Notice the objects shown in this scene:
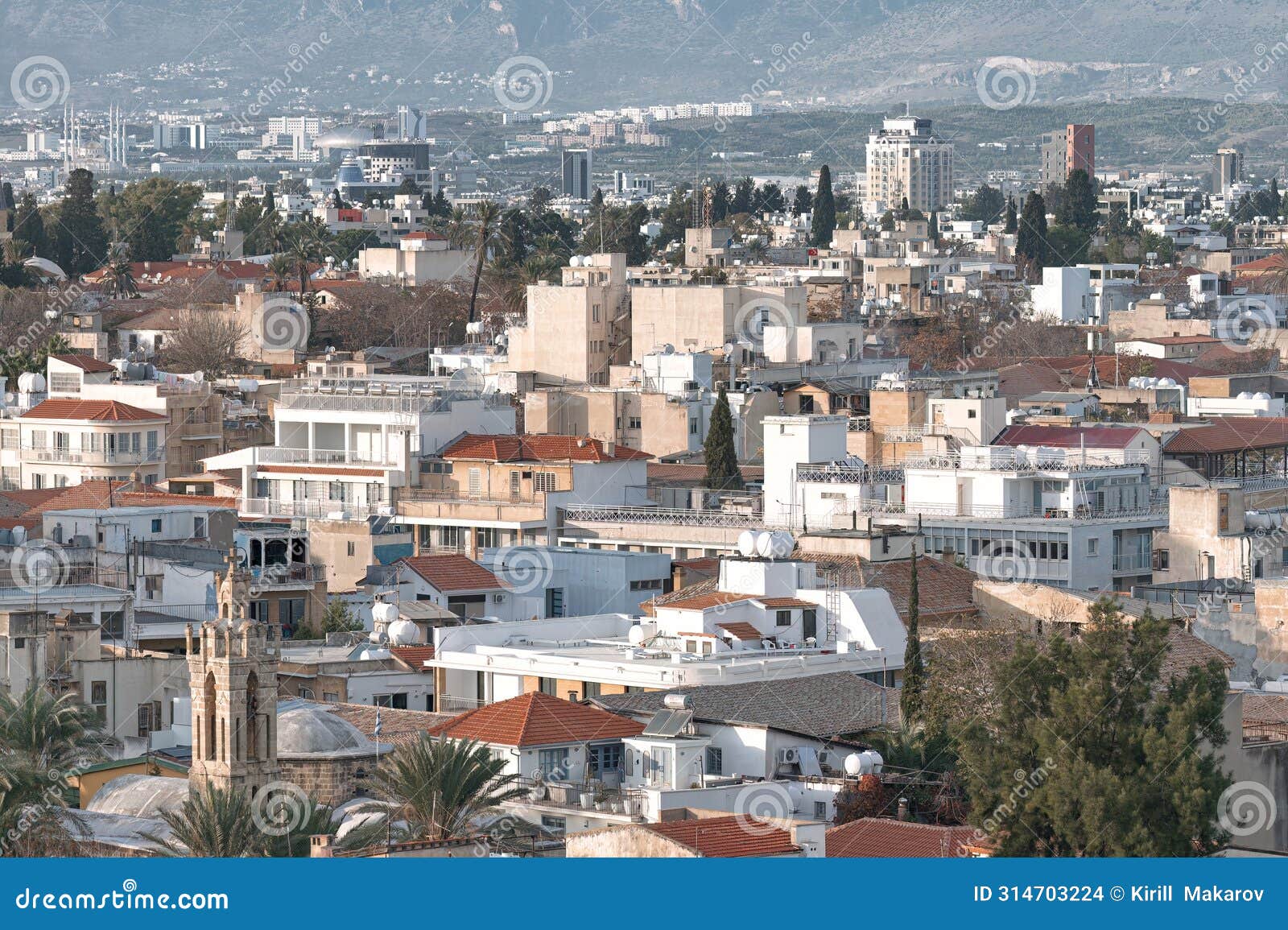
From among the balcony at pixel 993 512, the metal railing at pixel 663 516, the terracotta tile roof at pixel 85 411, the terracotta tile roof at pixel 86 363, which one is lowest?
the metal railing at pixel 663 516

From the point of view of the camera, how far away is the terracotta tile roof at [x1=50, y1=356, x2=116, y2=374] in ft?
223

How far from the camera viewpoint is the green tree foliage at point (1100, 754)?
23906 millimetres

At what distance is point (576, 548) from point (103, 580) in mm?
11394

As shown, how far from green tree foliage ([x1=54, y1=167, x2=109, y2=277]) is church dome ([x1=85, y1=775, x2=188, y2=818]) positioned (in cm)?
8673

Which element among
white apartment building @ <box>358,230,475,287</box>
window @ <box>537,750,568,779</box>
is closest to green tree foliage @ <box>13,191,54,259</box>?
white apartment building @ <box>358,230,475,287</box>

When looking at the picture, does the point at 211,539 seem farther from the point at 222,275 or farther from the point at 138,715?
the point at 222,275

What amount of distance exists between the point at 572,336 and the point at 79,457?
15.1 m

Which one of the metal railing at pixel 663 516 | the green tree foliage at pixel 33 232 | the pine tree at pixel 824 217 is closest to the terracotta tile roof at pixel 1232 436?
the metal railing at pixel 663 516

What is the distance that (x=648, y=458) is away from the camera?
2370 inches

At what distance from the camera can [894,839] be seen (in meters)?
26.5

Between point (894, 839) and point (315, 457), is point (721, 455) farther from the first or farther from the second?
point (894, 839)

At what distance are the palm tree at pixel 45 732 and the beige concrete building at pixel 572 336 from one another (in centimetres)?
4403

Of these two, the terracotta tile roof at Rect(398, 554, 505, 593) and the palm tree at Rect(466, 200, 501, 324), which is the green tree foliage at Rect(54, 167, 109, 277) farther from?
the terracotta tile roof at Rect(398, 554, 505, 593)

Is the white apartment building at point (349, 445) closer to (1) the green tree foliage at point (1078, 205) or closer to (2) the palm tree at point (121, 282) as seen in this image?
(2) the palm tree at point (121, 282)
